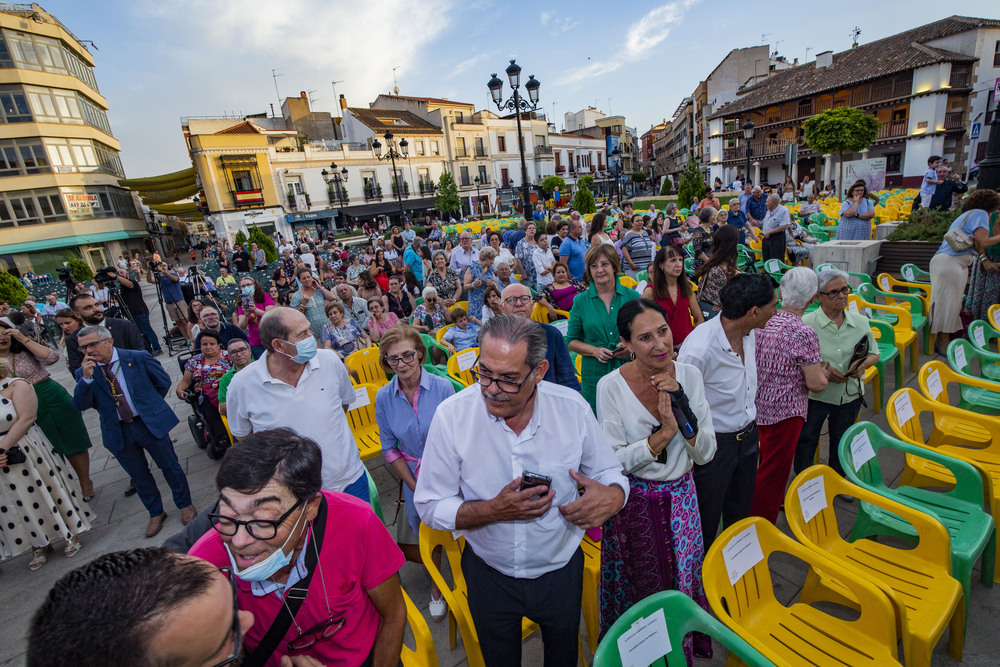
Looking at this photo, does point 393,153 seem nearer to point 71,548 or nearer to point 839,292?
point 71,548

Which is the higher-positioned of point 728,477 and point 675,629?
point 728,477

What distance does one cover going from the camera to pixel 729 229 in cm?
423

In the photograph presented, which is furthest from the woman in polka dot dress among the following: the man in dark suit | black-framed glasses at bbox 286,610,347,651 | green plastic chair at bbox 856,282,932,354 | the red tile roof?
the red tile roof

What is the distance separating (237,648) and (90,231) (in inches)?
1476

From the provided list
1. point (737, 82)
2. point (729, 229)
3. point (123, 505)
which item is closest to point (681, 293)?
point (729, 229)

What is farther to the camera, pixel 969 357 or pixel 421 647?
pixel 969 357

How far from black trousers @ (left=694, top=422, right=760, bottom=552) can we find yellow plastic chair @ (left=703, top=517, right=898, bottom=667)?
13.2 inches

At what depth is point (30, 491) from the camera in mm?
3477

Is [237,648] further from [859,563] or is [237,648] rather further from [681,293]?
[681,293]

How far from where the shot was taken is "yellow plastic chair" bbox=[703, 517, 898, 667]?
71.1 inches

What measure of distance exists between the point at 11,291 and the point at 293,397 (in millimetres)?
13661

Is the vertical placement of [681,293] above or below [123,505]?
above

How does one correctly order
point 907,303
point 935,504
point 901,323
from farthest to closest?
point 907,303, point 901,323, point 935,504

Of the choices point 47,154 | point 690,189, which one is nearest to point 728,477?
point 690,189
